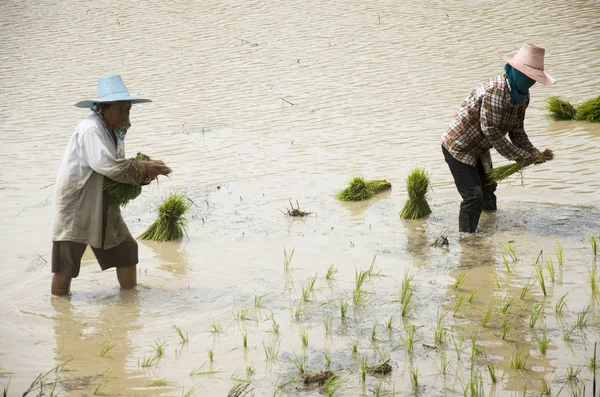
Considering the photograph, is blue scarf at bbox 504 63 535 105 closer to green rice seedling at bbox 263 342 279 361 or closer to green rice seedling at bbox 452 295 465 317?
green rice seedling at bbox 452 295 465 317

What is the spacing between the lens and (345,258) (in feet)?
19.1

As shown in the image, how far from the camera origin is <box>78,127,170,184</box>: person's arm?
4.74 metres

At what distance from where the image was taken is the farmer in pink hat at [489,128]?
18.5 feet

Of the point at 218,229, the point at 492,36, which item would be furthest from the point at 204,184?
the point at 492,36

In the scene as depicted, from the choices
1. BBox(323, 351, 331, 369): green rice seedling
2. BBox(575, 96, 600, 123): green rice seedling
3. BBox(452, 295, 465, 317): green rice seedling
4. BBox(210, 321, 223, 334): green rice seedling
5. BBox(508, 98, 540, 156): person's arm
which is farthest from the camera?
BBox(575, 96, 600, 123): green rice seedling

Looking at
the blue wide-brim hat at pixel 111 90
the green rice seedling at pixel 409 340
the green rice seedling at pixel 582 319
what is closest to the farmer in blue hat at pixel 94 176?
the blue wide-brim hat at pixel 111 90

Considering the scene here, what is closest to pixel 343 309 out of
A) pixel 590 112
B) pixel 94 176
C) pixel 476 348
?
pixel 476 348

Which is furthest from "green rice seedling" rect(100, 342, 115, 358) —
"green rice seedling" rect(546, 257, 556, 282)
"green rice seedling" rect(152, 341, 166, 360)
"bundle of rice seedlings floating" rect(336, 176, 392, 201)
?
"bundle of rice seedlings floating" rect(336, 176, 392, 201)

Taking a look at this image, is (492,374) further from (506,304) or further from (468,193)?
(468,193)

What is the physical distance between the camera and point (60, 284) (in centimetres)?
515

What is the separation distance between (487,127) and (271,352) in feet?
8.28

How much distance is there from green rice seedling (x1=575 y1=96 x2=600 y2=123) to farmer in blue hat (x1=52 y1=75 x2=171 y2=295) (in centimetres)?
573

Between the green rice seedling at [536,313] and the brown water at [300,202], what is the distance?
47 mm

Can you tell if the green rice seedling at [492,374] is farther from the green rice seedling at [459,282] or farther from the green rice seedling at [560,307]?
the green rice seedling at [459,282]
